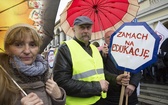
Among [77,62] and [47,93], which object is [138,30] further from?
[47,93]

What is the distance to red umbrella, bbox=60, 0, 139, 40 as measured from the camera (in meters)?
3.30

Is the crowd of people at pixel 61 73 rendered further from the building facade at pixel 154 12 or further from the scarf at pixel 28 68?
the building facade at pixel 154 12

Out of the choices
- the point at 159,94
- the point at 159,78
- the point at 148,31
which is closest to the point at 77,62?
the point at 148,31

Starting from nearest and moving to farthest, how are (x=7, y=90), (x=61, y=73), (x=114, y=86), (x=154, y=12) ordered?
1. (x=7, y=90)
2. (x=61, y=73)
3. (x=114, y=86)
4. (x=154, y=12)

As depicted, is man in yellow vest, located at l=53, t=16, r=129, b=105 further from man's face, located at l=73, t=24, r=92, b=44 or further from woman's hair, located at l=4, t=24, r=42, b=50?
woman's hair, located at l=4, t=24, r=42, b=50

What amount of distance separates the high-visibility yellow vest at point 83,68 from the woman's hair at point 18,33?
785 millimetres

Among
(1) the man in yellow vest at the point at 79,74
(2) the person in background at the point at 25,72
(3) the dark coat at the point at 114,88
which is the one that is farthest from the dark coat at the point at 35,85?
(3) the dark coat at the point at 114,88

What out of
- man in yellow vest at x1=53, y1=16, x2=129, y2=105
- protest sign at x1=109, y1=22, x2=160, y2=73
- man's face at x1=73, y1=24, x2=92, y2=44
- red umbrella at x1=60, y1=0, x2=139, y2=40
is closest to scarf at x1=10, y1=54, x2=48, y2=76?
man in yellow vest at x1=53, y1=16, x2=129, y2=105

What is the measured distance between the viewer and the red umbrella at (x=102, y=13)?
330cm

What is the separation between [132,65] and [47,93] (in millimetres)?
1283

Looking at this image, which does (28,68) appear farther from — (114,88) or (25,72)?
(114,88)

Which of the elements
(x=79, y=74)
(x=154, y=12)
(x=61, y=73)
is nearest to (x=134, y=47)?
(x=79, y=74)

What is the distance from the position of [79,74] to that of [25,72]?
3.11ft

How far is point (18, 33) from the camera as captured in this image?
5.27ft
